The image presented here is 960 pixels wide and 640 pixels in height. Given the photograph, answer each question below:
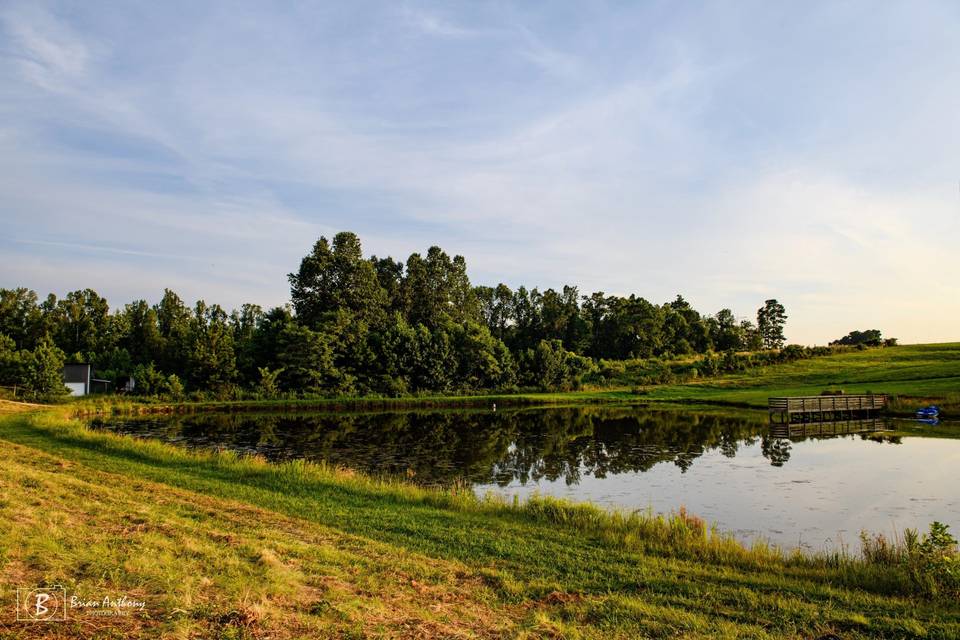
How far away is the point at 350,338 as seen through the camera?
2525 inches

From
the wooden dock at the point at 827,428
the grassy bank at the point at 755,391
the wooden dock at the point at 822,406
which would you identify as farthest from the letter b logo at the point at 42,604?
Result: the grassy bank at the point at 755,391

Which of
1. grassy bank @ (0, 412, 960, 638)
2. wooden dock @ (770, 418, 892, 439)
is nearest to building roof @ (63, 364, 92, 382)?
grassy bank @ (0, 412, 960, 638)

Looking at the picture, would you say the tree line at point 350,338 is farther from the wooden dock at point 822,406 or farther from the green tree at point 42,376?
the wooden dock at point 822,406

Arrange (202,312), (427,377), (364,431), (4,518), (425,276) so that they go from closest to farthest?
(4,518)
(364,431)
(427,377)
(425,276)
(202,312)

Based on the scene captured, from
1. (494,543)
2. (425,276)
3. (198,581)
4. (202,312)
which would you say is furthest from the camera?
(202,312)

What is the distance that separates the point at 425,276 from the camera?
301 ft

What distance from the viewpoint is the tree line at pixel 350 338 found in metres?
58.3

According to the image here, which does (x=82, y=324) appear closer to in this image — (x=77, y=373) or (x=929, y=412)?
(x=77, y=373)

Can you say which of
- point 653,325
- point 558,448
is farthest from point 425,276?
point 558,448

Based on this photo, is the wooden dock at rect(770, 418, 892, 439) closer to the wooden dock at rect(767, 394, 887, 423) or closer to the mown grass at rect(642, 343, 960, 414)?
the wooden dock at rect(767, 394, 887, 423)

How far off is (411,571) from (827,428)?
37.8 meters

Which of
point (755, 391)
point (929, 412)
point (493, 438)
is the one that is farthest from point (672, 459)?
point (755, 391)

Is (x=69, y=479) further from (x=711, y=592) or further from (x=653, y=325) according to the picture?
(x=653, y=325)

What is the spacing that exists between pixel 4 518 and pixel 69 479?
569 centimetres
